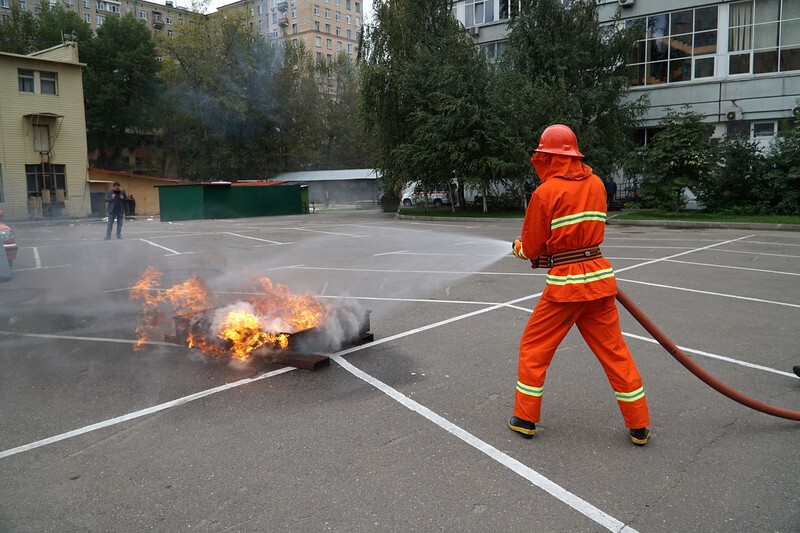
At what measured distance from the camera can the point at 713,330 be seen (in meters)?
6.47

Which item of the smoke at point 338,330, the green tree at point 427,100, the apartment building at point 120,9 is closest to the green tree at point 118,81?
the apartment building at point 120,9

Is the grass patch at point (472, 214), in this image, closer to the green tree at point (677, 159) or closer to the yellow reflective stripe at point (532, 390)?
the green tree at point (677, 159)

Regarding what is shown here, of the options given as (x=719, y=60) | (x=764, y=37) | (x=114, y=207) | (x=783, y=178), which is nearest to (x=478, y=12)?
(x=719, y=60)

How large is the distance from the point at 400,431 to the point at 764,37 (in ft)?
96.3

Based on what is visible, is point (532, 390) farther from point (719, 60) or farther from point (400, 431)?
point (719, 60)

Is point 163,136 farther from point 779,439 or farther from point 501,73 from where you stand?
point 779,439

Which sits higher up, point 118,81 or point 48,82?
point 118,81

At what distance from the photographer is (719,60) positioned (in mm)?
27062

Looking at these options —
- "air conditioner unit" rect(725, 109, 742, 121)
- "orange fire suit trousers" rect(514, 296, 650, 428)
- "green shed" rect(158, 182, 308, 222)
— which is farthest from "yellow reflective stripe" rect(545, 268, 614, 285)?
"green shed" rect(158, 182, 308, 222)

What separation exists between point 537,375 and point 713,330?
366 cm

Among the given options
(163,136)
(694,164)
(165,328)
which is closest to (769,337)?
(165,328)

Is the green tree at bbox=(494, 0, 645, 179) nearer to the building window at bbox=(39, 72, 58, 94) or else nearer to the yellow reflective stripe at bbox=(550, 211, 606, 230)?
the yellow reflective stripe at bbox=(550, 211, 606, 230)

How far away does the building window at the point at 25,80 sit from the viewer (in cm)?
3431

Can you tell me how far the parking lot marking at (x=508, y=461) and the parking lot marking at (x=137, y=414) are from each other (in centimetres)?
85
